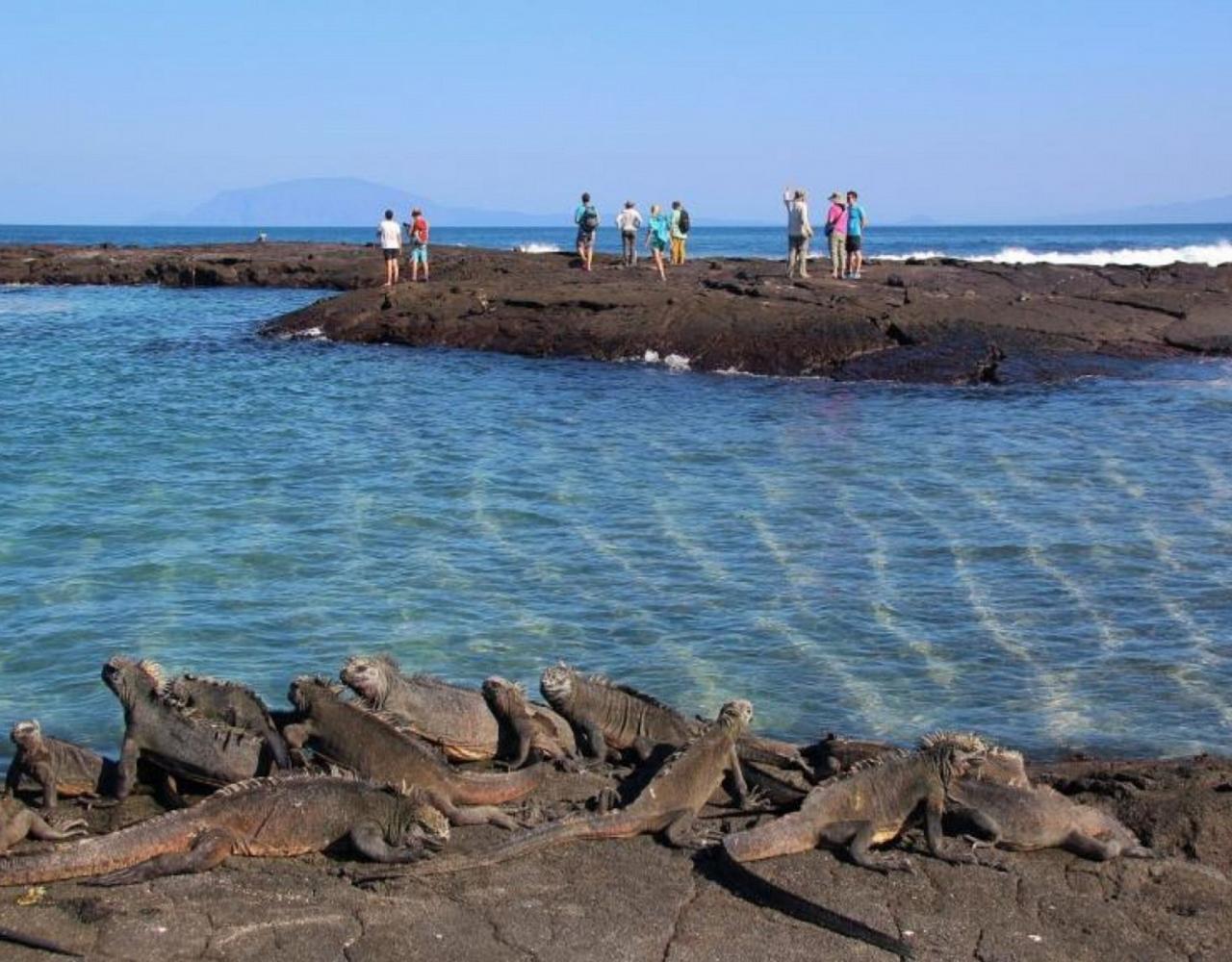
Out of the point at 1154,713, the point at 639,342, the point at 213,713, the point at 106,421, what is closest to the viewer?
the point at 213,713

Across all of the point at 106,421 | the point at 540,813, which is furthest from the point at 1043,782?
the point at 106,421

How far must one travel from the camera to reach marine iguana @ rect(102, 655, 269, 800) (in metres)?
6.70

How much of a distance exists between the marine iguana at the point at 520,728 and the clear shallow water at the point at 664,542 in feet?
6.18

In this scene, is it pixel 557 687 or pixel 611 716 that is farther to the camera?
pixel 611 716

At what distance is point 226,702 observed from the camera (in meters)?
7.06

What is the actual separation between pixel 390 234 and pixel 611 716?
81.4 ft

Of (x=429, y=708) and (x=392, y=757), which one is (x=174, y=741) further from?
(x=429, y=708)

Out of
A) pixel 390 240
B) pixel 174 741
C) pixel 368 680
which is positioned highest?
pixel 390 240

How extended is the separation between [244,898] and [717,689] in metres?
4.47

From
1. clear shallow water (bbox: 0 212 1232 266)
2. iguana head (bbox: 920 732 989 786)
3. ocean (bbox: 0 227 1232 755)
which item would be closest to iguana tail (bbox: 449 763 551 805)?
iguana head (bbox: 920 732 989 786)

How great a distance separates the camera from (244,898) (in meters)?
5.59

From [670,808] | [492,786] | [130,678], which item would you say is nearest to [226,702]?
[130,678]

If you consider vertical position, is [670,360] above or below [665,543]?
above

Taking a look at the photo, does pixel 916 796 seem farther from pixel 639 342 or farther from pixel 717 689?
pixel 639 342
